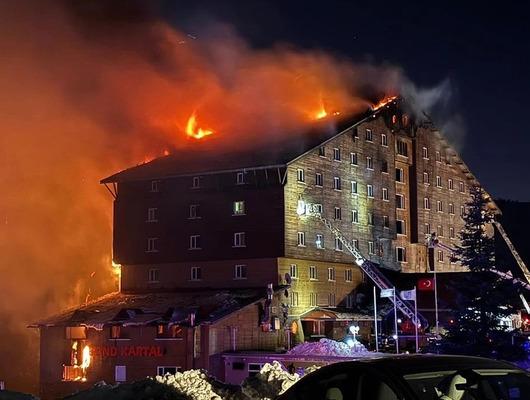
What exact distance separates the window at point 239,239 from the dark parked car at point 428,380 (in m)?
49.0

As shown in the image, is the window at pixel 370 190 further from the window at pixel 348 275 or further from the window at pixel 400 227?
the window at pixel 348 275

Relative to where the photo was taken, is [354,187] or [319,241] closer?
[319,241]

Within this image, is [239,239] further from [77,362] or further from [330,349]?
[77,362]

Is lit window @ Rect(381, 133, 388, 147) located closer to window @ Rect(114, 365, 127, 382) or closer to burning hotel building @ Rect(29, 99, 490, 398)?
burning hotel building @ Rect(29, 99, 490, 398)

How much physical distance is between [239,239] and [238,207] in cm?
235

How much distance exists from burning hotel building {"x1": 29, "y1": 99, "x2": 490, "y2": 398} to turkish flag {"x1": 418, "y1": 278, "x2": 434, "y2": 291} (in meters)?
4.75

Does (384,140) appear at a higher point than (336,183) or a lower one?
higher

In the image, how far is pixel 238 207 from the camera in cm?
5831

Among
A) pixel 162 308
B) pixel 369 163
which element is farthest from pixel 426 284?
pixel 162 308

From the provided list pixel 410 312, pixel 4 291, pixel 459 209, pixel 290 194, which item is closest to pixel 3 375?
pixel 4 291

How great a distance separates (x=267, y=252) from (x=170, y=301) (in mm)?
7569

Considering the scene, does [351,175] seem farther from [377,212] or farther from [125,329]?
[125,329]

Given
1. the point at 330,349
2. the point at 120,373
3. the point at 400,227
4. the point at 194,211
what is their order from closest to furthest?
1. the point at 330,349
2. the point at 120,373
3. the point at 194,211
4. the point at 400,227

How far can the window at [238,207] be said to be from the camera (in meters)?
58.2
